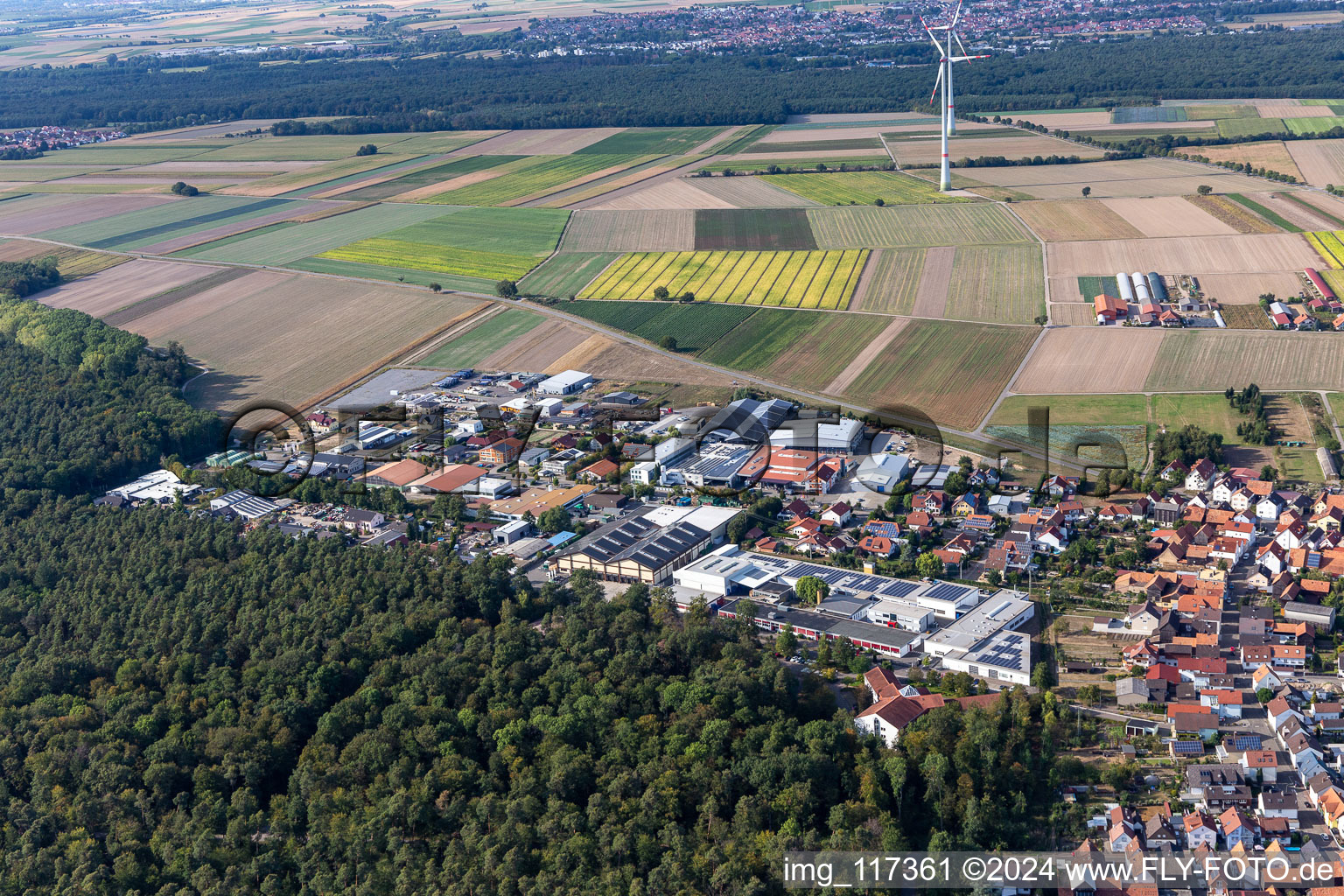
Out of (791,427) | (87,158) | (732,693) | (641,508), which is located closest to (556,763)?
(732,693)

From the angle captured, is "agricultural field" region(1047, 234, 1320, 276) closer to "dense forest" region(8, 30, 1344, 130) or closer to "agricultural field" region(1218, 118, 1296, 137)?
"agricultural field" region(1218, 118, 1296, 137)

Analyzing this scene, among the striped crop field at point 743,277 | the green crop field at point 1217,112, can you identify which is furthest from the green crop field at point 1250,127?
the striped crop field at point 743,277

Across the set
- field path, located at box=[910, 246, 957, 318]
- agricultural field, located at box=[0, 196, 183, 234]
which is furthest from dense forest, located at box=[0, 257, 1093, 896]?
agricultural field, located at box=[0, 196, 183, 234]

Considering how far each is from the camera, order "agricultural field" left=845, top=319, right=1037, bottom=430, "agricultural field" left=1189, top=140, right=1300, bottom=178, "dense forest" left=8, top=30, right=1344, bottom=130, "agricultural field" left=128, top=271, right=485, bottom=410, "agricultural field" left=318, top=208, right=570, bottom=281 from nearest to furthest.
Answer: "agricultural field" left=845, top=319, right=1037, bottom=430
"agricultural field" left=128, top=271, right=485, bottom=410
"agricultural field" left=318, top=208, right=570, bottom=281
"agricultural field" left=1189, top=140, right=1300, bottom=178
"dense forest" left=8, top=30, right=1344, bottom=130

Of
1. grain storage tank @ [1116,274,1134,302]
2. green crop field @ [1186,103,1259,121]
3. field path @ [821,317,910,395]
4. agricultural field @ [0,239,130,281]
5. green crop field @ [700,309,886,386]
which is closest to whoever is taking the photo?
field path @ [821,317,910,395]

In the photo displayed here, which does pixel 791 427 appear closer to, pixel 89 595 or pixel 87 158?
pixel 89 595

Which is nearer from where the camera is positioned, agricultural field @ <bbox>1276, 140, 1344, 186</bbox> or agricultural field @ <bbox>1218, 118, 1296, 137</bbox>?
agricultural field @ <bbox>1276, 140, 1344, 186</bbox>
